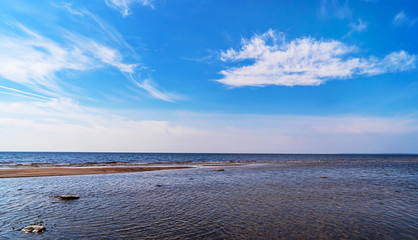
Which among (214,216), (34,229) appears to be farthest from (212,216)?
(34,229)

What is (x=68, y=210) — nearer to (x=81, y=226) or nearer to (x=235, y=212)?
(x=81, y=226)

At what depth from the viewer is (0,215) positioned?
11.4m

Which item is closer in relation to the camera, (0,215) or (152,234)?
(152,234)

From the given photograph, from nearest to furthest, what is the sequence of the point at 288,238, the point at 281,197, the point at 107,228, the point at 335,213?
1. the point at 288,238
2. the point at 107,228
3. the point at 335,213
4. the point at 281,197

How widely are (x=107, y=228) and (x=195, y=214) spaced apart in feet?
14.9

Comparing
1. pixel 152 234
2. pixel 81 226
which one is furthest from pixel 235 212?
pixel 81 226

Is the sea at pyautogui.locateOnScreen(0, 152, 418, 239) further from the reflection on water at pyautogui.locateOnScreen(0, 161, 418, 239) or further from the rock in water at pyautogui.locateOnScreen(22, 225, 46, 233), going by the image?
the rock in water at pyautogui.locateOnScreen(22, 225, 46, 233)

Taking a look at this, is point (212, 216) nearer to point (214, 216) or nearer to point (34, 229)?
point (214, 216)

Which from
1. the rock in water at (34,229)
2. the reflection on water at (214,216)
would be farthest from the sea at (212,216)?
the rock in water at (34,229)

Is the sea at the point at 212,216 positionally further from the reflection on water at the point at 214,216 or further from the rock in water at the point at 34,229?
the rock in water at the point at 34,229

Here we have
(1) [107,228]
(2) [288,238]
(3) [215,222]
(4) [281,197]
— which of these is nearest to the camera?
(2) [288,238]

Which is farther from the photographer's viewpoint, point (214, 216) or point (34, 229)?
point (214, 216)

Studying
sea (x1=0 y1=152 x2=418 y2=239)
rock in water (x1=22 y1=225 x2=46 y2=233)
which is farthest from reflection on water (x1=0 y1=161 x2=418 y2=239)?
rock in water (x1=22 y1=225 x2=46 y2=233)

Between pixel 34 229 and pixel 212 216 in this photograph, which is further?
pixel 212 216
